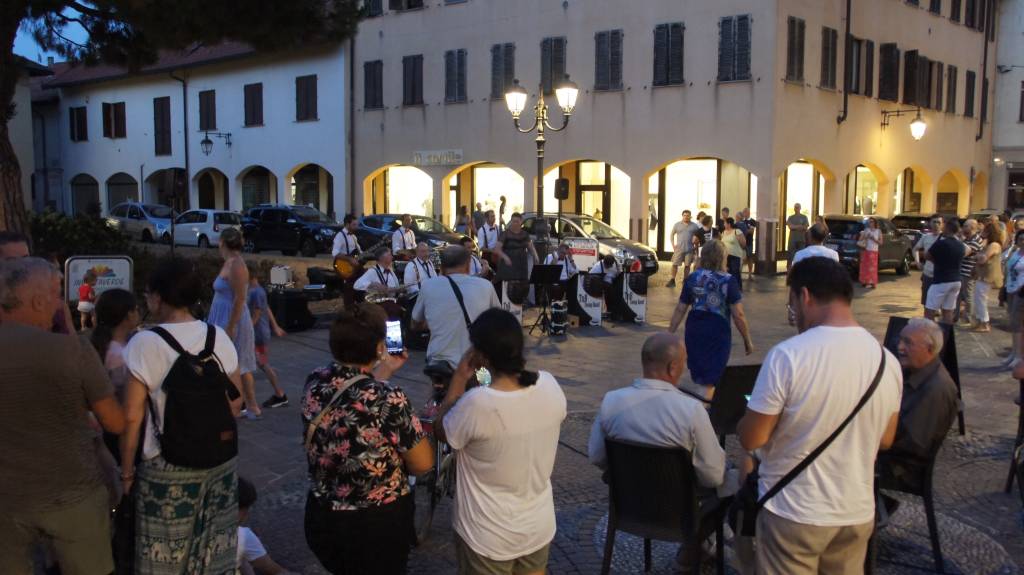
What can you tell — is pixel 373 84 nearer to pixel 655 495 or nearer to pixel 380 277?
pixel 380 277

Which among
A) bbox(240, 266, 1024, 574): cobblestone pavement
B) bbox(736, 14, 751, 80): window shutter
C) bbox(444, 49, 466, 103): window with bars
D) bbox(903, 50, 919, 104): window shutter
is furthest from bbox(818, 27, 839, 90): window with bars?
bbox(240, 266, 1024, 574): cobblestone pavement

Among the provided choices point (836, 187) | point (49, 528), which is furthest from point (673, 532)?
point (836, 187)

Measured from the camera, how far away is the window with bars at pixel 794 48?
2192 centimetres

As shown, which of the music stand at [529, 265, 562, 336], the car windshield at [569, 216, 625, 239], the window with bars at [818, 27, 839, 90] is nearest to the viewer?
the music stand at [529, 265, 562, 336]

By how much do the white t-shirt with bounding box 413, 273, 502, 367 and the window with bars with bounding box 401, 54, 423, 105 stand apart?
2314cm

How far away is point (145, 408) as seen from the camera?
3.54 meters

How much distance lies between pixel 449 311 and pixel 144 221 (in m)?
27.7

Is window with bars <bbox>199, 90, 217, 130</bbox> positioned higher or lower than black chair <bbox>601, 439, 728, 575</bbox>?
higher

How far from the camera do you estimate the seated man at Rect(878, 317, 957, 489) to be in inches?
187

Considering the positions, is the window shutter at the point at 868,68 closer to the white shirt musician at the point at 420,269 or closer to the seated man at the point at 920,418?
the white shirt musician at the point at 420,269

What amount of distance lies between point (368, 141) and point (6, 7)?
17.1 m

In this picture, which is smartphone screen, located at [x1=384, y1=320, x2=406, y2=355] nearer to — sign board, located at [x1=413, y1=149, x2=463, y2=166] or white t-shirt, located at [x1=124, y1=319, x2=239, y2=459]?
white t-shirt, located at [x1=124, y1=319, x2=239, y2=459]

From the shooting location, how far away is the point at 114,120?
37562mm

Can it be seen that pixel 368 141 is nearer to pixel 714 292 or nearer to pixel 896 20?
pixel 896 20
